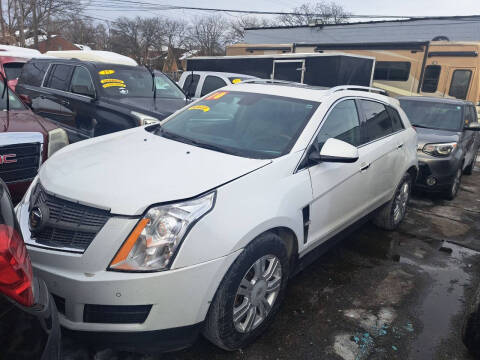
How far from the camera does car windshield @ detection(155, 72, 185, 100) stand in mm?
6833

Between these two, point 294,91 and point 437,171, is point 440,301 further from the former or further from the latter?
point 437,171

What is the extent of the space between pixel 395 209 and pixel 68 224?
3.85 meters

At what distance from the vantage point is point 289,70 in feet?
41.5

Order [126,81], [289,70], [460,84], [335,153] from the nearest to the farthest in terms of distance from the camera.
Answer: [335,153]
[126,81]
[460,84]
[289,70]

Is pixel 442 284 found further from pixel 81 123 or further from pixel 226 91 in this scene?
pixel 81 123

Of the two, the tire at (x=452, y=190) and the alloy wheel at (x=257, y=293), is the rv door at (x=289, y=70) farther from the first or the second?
the alloy wheel at (x=257, y=293)

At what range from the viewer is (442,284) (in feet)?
11.4

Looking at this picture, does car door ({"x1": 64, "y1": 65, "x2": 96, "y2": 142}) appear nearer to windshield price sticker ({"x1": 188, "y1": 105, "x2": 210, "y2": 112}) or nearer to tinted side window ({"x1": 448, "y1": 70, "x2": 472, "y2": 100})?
windshield price sticker ({"x1": 188, "y1": 105, "x2": 210, "y2": 112})

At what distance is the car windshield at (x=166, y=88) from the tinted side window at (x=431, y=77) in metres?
9.50

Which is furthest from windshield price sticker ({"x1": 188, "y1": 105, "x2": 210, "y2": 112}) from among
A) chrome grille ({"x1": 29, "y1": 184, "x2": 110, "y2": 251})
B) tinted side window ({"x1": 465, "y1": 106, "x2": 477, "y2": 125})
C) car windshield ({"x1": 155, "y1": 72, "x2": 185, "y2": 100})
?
tinted side window ({"x1": 465, "y1": 106, "x2": 477, "y2": 125})

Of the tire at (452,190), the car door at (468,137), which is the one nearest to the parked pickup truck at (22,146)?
the tire at (452,190)

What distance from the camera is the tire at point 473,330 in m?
2.38

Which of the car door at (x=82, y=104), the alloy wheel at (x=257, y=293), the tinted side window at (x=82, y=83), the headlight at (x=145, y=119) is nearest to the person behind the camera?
the alloy wheel at (x=257, y=293)

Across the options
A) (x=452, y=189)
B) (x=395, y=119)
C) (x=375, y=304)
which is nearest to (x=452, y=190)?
(x=452, y=189)
